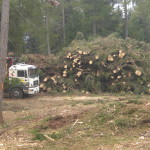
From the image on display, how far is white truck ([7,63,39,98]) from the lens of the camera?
1658 centimetres

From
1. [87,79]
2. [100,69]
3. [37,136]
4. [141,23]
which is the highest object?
[141,23]

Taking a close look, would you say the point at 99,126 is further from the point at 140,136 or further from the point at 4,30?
the point at 4,30

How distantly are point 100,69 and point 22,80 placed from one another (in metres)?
4.93

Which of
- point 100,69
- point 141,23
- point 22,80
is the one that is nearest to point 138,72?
point 100,69

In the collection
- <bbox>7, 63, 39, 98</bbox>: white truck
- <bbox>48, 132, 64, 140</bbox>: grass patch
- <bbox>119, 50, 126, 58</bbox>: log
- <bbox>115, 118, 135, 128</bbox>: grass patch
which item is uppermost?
<bbox>119, 50, 126, 58</bbox>: log

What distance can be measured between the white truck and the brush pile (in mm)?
2032

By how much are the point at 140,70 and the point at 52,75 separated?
5.85m

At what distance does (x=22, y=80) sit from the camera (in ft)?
54.6

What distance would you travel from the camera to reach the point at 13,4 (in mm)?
18438

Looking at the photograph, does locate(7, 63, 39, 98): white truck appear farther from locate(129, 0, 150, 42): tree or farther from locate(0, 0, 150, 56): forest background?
locate(129, 0, 150, 42): tree

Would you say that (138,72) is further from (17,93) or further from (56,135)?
(56,135)

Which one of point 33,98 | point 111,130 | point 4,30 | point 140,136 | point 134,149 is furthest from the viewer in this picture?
point 33,98

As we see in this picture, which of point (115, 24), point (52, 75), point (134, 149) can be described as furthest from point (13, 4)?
point (115, 24)

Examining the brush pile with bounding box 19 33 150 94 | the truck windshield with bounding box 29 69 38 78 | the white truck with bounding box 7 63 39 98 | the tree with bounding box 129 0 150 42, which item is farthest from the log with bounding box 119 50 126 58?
the tree with bounding box 129 0 150 42
